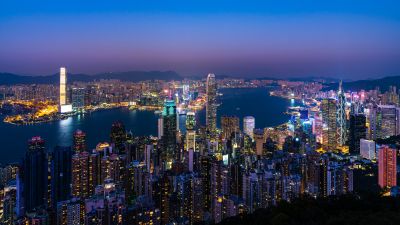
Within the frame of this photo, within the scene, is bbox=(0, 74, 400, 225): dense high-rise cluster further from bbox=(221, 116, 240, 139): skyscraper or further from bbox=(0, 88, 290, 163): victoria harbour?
bbox=(221, 116, 240, 139): skyscraper

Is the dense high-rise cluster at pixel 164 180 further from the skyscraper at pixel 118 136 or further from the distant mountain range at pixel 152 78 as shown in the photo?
the distant mountain range at pixel 152 78

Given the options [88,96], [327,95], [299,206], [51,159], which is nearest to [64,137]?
[51,159]

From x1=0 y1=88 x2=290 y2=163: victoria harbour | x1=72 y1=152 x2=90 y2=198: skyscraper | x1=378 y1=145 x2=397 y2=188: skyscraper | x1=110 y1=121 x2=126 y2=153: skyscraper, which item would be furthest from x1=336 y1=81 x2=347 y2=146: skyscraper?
x1=72 y1=152 x2=90 y2=198: skyscraper

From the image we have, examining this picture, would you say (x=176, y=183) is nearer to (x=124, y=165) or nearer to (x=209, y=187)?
(x=209, y=187)

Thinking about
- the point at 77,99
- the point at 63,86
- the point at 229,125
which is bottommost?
the point at 229,125

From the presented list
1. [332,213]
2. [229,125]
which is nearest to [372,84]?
[229,125]

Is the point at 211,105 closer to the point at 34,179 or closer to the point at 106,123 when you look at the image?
the point at 106,123

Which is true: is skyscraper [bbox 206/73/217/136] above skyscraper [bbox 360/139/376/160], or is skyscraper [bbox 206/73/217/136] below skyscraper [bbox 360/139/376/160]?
above
